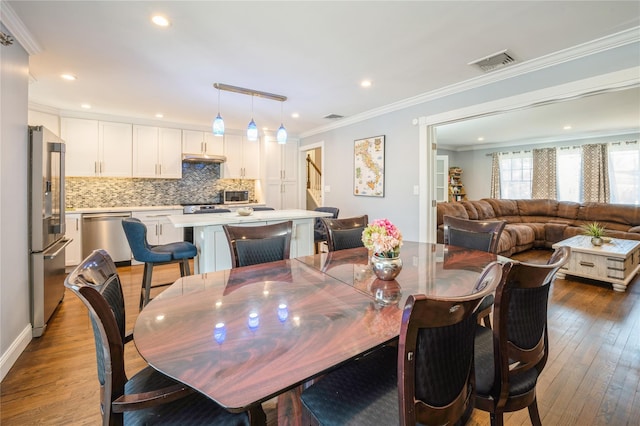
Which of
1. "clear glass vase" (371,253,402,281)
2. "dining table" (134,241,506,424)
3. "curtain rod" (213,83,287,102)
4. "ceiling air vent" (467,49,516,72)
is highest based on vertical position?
"curtain rod" (213,83,287,102)

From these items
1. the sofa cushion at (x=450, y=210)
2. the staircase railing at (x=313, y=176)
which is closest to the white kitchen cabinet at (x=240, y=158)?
the staircase railing at (x=313, y=176)

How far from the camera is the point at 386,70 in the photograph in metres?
2.96

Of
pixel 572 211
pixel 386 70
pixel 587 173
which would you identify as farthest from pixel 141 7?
pixel 587 173

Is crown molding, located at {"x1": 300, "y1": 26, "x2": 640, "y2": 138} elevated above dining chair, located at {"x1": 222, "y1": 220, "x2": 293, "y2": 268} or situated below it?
above

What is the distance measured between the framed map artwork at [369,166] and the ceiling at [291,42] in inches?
34.3

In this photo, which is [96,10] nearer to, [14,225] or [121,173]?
[14,225]

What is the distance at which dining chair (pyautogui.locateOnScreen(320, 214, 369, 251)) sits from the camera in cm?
237

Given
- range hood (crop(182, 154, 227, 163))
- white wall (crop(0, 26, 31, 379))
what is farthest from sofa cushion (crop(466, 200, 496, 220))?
white wall (crop(0, 26, 31, 379))

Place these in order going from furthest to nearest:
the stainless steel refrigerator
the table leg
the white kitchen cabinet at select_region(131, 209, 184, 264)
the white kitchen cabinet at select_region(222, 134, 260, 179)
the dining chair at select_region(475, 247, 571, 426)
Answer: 1. the white kitchen cabinet at select_region(222, 134, 260, 179)
2. the white kitchen cabinet at select_region(131, 209, 184, 264)
3. the stainless steel refrigerator
4. the table leg
5. the dining chair at select_region(475, 247, 571, 426)

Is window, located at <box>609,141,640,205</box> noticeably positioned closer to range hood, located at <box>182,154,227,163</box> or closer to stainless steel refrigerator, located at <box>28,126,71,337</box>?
range hood, located at <box>182,154,227,163</box>

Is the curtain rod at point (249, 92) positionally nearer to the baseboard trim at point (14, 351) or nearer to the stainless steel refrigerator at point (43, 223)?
the stainless steel refrigerator at point (43, 223)

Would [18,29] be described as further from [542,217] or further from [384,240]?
[542,217]

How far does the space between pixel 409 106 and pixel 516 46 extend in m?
1.54

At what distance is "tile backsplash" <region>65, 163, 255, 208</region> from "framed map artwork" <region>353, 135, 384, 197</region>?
257 cm
